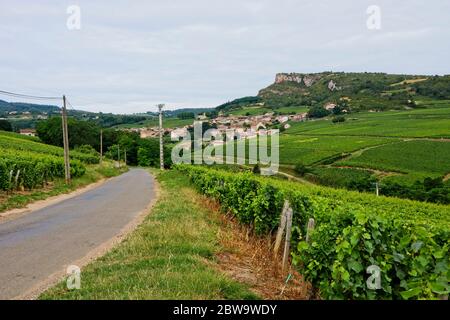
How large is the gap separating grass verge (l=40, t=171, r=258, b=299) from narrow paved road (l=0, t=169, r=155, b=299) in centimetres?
96

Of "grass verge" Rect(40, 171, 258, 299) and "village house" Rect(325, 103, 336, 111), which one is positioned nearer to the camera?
"grass verge" Rect(40, 171, 258, 299)

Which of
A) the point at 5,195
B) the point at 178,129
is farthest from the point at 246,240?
the point at 178,129

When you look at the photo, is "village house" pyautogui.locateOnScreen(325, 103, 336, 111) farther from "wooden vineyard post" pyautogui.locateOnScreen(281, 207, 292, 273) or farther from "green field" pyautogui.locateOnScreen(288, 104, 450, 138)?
"wooden vineyard post" pyautogui.locateOnScreen(281, 207, 292, 273)

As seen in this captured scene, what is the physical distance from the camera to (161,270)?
7.33 metres

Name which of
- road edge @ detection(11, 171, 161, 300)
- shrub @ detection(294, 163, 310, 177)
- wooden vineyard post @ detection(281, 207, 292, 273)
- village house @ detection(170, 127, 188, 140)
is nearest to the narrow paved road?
road edge @ detection(11, 171, 161, 300)

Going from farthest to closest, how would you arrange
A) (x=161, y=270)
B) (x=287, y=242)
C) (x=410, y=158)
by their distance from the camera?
(x=410, y=158) → (x=287, y=242) → (x=161, y=270)

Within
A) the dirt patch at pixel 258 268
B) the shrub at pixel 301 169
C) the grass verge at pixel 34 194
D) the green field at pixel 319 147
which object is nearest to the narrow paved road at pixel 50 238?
the grass verge at pixel 34 194

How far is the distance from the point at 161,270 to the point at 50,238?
18.9 feet

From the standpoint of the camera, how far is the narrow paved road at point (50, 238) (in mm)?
8016

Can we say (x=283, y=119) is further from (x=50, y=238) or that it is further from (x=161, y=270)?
(x=161, y=270)

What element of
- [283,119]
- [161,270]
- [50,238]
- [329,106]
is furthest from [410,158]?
[329,106]

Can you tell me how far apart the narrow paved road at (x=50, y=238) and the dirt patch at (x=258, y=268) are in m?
3.36

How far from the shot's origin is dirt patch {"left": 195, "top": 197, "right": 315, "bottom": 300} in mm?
7068
